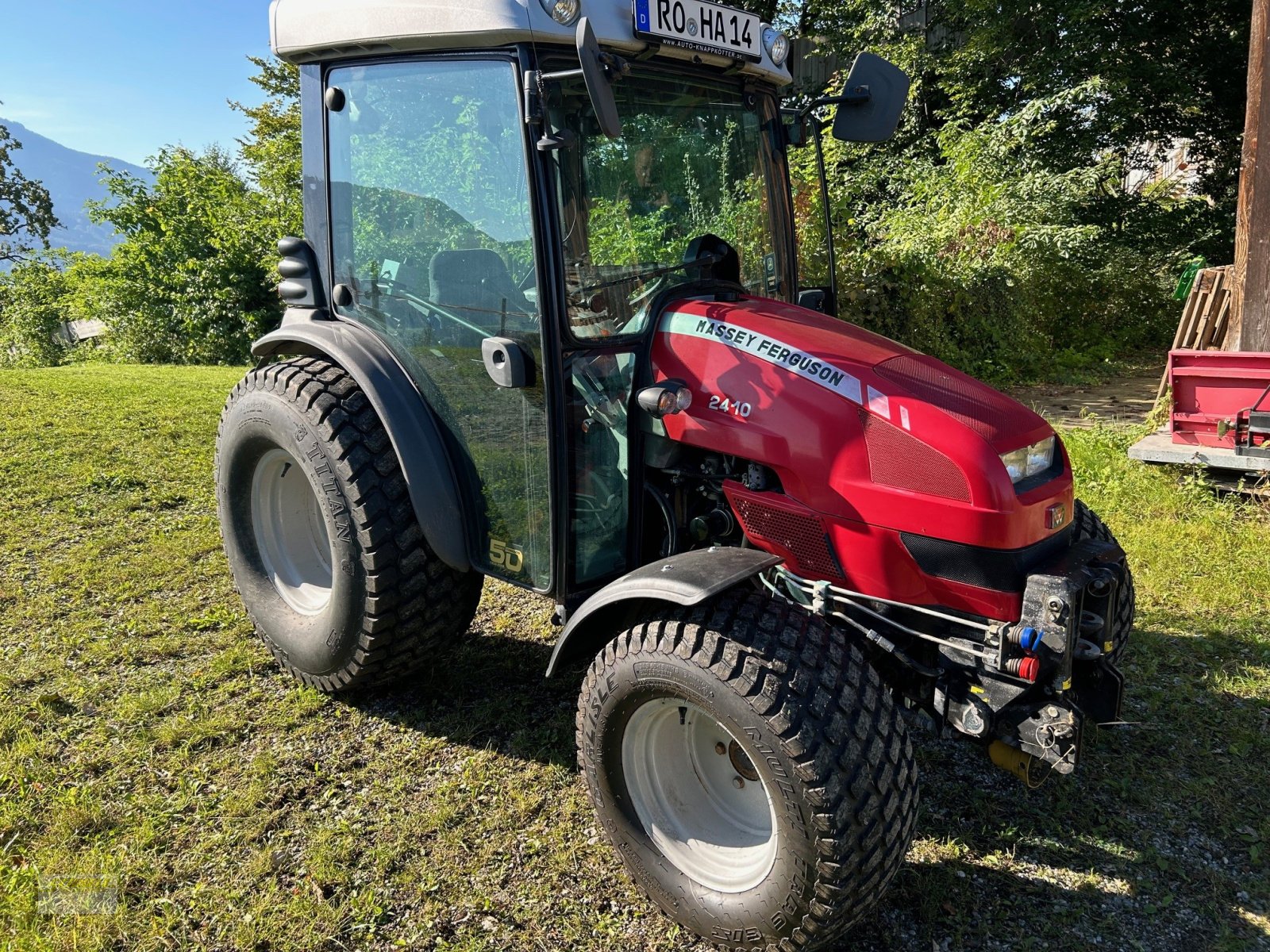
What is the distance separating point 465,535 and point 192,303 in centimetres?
1387

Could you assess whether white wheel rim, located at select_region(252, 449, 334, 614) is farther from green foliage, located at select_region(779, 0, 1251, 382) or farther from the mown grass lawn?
green foliage, located at select_region(779, 0, 1251, 382)

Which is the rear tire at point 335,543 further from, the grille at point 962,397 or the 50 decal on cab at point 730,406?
the grille at point 962,397

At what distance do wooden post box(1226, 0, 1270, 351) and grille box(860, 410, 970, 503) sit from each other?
5013 mm

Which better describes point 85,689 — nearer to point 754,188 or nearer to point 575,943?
point 575,943

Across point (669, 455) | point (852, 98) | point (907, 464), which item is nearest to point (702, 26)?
point (852, 98)

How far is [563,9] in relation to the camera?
2289 mm

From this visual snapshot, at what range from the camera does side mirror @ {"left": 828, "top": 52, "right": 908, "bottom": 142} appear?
9.34ft

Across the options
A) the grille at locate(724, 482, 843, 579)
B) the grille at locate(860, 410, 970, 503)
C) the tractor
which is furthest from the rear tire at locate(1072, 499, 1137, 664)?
the grille at locate(724, 482, 843, 579)

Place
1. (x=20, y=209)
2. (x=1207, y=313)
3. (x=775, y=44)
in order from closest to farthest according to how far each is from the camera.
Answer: (x=775, y=44) → (x=1207, y=313) → (x=20, y=209)

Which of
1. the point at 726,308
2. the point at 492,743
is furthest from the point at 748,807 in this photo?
the point at 726,308

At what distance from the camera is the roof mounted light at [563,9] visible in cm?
229

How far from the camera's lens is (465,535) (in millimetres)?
2881

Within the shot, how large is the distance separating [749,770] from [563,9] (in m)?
1.98

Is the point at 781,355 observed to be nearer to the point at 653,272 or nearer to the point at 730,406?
the point at 730,406
